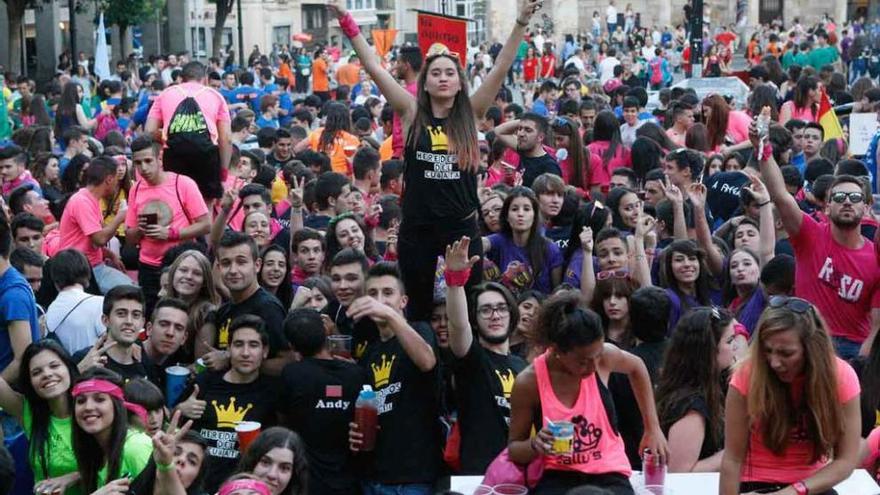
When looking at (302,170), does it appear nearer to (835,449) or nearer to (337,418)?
(337,418)

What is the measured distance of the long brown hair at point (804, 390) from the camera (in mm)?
5867

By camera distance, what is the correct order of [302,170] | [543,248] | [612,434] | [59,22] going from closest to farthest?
[612,434]
[543,248]
[302,170]
[59,22]

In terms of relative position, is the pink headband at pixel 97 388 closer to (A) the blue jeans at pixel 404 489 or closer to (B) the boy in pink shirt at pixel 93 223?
(A) the blue jeans at pixel 404 489

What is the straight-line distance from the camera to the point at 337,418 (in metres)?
7.71

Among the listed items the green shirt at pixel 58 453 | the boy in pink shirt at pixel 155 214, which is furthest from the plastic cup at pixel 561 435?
the boy in pink shirt at pixel 155 214

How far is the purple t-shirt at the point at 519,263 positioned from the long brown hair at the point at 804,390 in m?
3.63

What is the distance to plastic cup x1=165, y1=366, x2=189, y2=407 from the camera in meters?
8.10

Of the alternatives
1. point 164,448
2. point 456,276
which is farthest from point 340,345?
point 164,448

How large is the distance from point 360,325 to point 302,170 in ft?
14.0

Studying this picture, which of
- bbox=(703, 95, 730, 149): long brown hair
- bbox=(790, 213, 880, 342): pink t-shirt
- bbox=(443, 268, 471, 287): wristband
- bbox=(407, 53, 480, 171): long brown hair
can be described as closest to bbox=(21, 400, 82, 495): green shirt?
bbox=(443, 268, 471, 287): wristband

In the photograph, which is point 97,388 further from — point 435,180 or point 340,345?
point 435,180

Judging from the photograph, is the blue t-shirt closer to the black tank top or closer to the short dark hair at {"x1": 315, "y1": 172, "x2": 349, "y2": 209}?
the black tank top

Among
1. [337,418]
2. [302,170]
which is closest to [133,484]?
[337,418]

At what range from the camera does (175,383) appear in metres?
8.13
